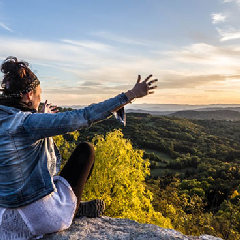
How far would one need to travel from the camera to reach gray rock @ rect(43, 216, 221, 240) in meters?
3.62

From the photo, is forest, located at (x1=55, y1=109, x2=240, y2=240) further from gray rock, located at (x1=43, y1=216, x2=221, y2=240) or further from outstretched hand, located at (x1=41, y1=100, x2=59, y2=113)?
outstretched hand, located at (x1=41, y1=100, x2=59, y2=113)

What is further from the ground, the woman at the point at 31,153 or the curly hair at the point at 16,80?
the curly hair at the point at 16,80

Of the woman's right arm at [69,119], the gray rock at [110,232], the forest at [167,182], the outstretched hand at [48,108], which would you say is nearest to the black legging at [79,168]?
the gray rock at [110,232]

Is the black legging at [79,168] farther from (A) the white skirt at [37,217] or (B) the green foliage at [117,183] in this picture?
(B) the green foliage at [117,183]

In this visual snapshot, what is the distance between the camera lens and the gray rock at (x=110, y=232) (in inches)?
143

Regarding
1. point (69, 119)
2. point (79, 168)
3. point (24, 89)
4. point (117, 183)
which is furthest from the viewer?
point (117, 183)

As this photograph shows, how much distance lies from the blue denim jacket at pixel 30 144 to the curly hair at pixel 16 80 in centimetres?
24

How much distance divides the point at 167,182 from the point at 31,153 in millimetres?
43785

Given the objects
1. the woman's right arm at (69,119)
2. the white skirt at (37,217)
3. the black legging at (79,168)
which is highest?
the woman's right arm at (69,119)

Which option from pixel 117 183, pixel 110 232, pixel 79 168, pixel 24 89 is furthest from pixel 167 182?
pixel 24 89

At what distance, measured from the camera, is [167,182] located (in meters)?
44.6

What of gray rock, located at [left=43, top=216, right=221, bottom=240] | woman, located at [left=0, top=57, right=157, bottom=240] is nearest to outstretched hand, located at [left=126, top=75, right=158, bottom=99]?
woman, located at [left=0, top=57, right=157, bottom=240]

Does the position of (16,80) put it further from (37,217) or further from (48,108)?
(37,217)

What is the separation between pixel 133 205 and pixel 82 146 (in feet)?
34.3
